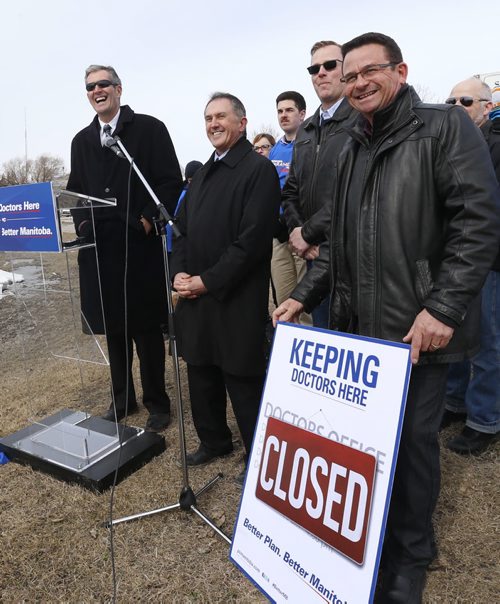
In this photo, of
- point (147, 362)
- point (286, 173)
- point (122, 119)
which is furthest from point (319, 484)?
point (286, 173)

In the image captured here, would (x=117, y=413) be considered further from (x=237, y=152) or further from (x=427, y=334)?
(x=427, y=334)

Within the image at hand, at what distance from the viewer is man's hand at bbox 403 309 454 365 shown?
5.21 ft

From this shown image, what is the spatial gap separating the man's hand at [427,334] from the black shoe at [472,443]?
1.60m

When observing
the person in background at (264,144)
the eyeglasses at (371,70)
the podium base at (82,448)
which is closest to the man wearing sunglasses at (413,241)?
the eyeglasses at (371,70)

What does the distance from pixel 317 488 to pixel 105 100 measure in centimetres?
277

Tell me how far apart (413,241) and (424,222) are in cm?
7

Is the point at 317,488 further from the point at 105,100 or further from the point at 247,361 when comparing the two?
the point at 105,100

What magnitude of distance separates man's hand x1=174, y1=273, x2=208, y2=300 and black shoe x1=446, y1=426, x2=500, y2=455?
1804 millimetres

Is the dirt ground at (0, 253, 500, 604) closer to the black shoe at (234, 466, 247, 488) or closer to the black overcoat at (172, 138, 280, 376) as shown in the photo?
the black shoe at (234, 466, 247, 488)

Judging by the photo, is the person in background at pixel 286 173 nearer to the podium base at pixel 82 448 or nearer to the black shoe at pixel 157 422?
the black shoe at pixel 157 422

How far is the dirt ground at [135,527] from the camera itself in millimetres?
2051

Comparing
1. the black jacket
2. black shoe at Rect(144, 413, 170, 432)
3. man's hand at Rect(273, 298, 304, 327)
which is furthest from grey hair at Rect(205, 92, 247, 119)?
black shoe at Rect(144, 413, 170, 432)

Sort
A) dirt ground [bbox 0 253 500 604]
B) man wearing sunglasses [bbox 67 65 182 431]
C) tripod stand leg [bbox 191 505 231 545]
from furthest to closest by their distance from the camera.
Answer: man wearing sunglasses [bbox 67 65 182 431] → tripod stand leg [bbox 191 505 231 545] → dirt ground [bbox 0 253 500 604]

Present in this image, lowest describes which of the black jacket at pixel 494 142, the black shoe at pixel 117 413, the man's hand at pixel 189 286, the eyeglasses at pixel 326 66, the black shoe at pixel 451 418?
the black shoe at pixel 117 413
